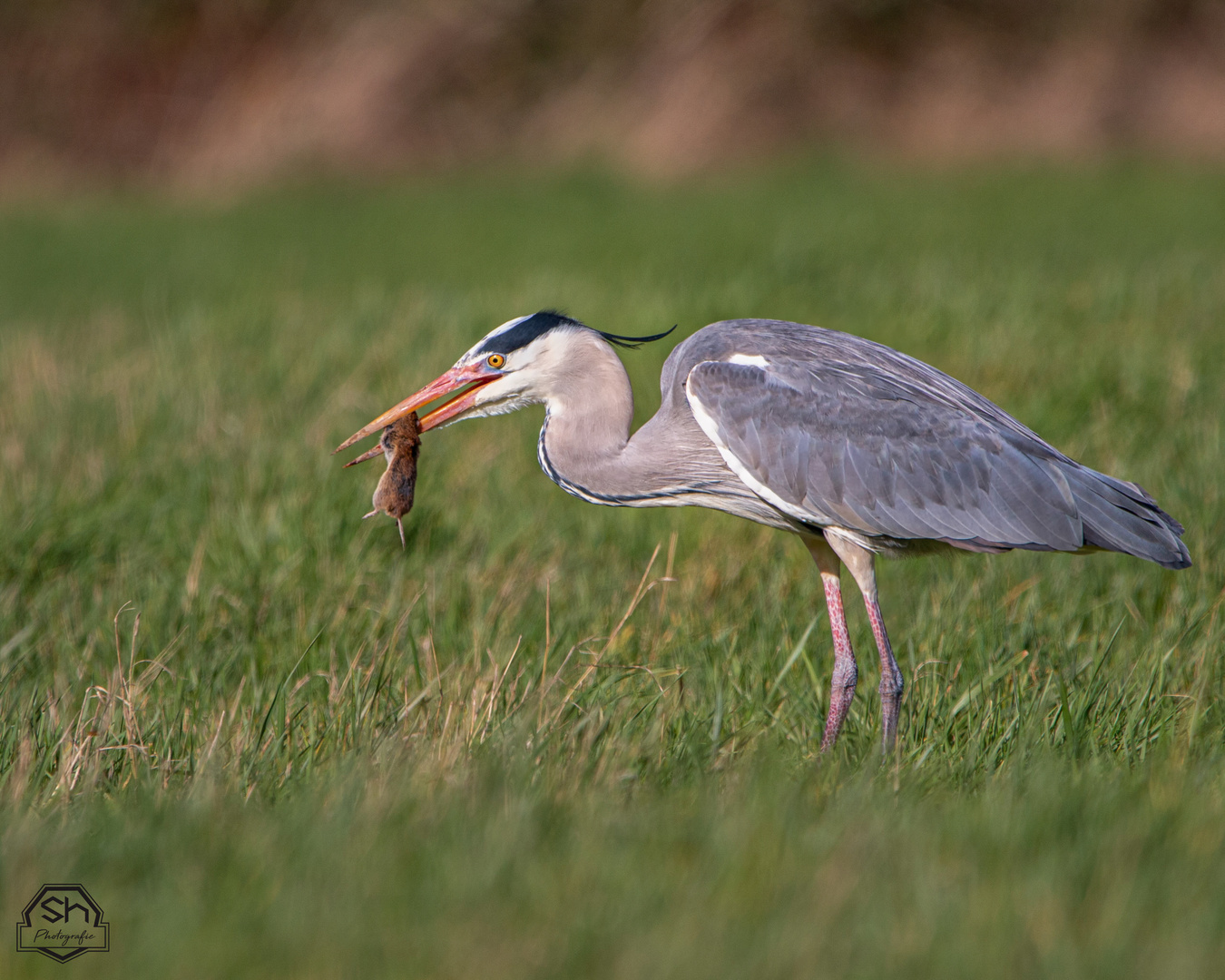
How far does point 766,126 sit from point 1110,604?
20298 mm

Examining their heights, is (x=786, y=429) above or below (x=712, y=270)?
below

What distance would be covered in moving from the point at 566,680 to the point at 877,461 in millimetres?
1236

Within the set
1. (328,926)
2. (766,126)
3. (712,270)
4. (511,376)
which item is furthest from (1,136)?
(328,926)

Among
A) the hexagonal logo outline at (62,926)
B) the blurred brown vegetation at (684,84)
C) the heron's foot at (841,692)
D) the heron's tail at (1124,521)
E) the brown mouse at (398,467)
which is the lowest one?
the hexagonal logo outline at (62,926)

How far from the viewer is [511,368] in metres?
4.18

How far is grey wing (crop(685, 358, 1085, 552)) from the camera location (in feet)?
13.3

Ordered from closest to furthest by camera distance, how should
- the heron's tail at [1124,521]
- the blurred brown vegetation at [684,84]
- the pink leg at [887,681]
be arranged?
the pink leg at [887,681] < the heron's tail at [1124,521] < the blurred brown vegetation at [684,84]

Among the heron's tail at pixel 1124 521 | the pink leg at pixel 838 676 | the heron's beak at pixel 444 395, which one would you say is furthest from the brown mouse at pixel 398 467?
the heron's tail at pixel 1124 521

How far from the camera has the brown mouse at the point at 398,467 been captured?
4.18 metres

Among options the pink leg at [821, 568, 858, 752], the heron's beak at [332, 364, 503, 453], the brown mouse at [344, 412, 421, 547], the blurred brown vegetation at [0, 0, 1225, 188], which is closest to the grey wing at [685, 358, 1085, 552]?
the pink leg at [821, 568, 858, 752]

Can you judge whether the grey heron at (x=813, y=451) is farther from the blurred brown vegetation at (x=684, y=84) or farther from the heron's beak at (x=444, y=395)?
the blurred brown vegetation at (x=684, y=84)

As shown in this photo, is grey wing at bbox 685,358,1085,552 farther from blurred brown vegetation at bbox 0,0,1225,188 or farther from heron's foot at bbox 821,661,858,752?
blurred brown vegetation at bbox 0,0,1225,188

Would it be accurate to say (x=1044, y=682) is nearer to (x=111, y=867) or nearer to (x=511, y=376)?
(x=511, y=376)

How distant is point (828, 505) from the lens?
409cm
